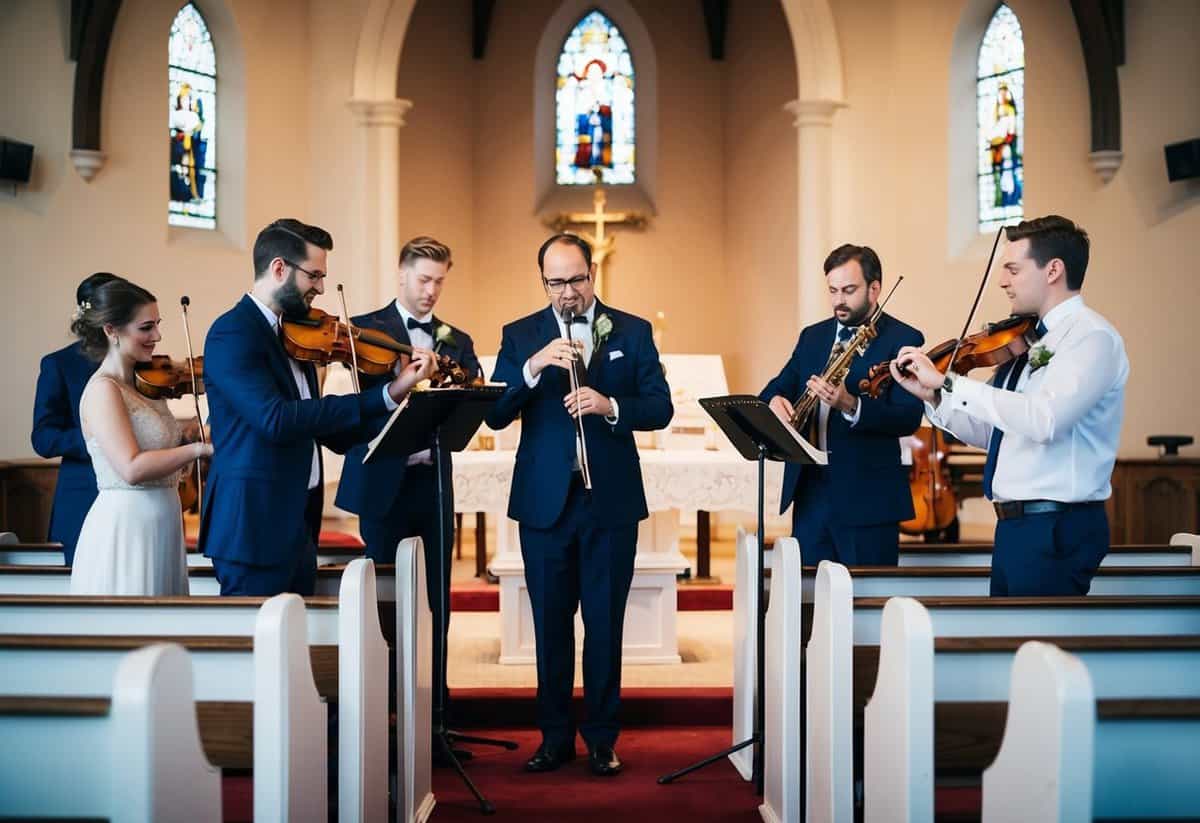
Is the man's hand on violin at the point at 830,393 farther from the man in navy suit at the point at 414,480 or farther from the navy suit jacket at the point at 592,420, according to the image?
the man in navy suit at the point at 414,480

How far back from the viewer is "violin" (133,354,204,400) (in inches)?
151

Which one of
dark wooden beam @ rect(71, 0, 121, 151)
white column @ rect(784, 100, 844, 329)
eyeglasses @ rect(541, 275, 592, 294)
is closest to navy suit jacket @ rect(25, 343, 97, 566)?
eyeglasses @ rect(541, 275, 592, 294)

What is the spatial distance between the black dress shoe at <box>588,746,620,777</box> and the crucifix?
6982 millimetres

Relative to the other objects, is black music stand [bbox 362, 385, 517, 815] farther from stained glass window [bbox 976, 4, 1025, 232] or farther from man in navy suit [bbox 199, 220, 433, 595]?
stained glass window [bbox 976, 4, 1025, 232]

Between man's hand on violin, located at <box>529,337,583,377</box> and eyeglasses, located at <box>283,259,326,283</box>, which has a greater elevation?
eyeglasses, located at <box>283,259,326,283</box>

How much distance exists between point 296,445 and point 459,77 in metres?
9.16

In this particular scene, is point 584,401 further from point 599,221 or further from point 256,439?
point 599,221

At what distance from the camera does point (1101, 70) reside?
8.57m

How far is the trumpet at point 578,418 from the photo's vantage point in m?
4.20

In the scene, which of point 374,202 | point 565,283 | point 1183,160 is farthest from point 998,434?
point 374,202

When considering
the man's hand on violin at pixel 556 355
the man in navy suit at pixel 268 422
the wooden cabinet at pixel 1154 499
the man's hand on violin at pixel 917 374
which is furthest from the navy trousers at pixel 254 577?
the wooden cabinet at pixel 1154 499

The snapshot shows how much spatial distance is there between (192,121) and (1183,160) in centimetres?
681

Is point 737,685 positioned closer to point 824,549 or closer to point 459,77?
point 824,549

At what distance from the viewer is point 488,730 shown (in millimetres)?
5301
